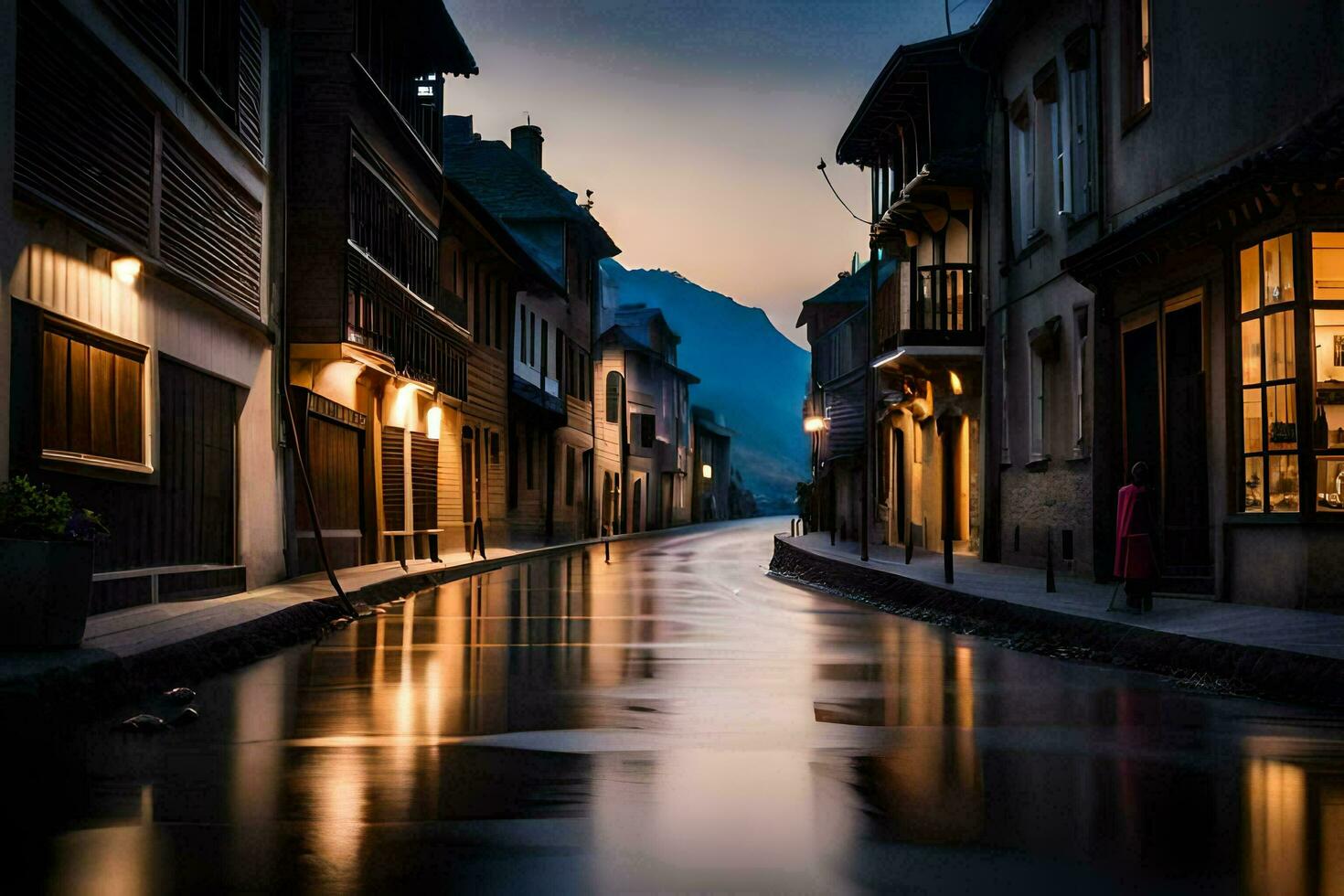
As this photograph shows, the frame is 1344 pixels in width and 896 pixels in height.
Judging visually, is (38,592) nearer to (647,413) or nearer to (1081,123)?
(1081,123)

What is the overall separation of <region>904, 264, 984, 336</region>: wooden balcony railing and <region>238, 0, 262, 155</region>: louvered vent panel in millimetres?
13072

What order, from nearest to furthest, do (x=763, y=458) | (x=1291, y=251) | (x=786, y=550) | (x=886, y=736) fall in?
(x=886, y=736)
(x=1291, y=251)
(x=786, y=550)
(x=763, y=458)

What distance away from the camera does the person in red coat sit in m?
14.1

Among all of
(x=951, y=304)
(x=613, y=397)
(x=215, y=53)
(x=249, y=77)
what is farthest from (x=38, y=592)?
(x=613, y=397)

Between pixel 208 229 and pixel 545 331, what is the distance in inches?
1226

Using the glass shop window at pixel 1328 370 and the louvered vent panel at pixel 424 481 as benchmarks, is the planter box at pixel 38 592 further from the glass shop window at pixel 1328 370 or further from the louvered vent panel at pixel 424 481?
the louvered vent panel at pixel 424 481

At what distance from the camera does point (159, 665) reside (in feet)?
32.8

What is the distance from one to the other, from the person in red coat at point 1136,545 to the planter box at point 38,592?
942 centimetres

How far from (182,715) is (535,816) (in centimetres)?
357

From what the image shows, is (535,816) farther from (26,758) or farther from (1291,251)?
(1291,251)

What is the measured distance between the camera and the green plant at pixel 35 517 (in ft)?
30.0

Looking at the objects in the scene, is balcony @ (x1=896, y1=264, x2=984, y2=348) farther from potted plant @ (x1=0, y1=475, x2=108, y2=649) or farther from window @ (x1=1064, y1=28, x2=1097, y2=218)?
potted plant @ (x1=0, y1=475, x2=108, y2=649)

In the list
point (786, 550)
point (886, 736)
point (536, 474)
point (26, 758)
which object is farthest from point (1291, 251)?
point (536, 474)

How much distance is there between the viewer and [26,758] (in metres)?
6.80
